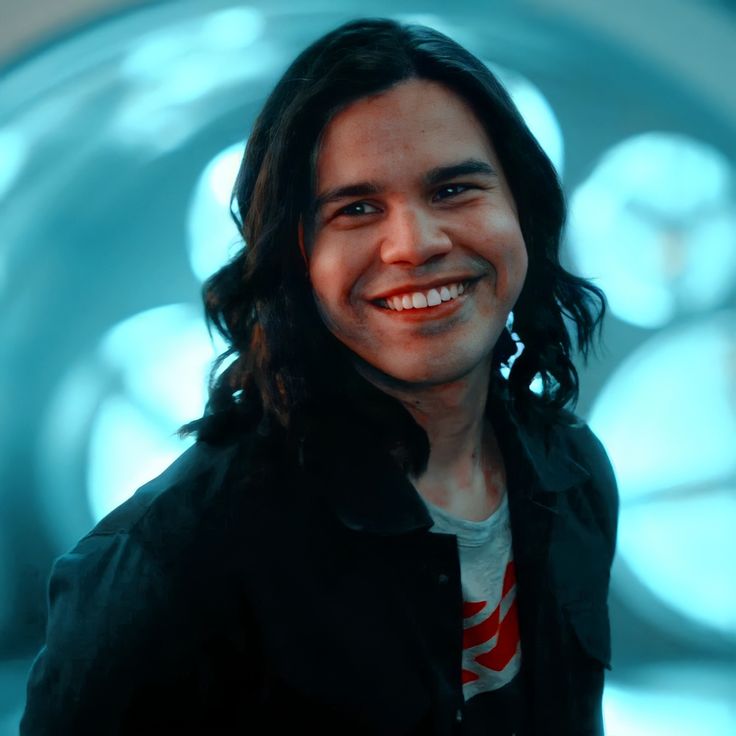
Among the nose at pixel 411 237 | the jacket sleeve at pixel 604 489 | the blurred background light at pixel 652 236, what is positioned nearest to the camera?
the nose at pixel 411 237

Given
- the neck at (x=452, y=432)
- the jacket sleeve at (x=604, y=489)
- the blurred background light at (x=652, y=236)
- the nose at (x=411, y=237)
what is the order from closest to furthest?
the nose at (x=411, y=237) < the neck at (x=452, y=432) < the jacket sleeve at (x=604, y=489) < the blurred background light at (x=652, y=236)

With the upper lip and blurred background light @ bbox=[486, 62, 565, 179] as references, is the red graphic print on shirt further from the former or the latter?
blurred background light @ bbox=[486, 62, 565, 179]

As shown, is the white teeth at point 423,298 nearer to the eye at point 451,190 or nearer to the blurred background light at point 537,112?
the eye at point 451,190

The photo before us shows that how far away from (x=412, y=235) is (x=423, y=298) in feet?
0.19

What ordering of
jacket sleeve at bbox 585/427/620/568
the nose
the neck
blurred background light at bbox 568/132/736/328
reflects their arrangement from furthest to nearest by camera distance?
blurred background light at bbox 568/132/736/328 < jacket sleeve at bbox 585/427/620/568 < the neck < the nose

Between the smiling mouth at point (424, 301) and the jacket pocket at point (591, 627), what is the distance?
392mm

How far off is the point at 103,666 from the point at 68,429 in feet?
1.14

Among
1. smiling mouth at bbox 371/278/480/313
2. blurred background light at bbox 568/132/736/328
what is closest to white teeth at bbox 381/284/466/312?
smiling mouth at bbox 371/278/480/313

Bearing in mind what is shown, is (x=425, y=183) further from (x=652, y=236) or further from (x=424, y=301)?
(x=652, y=236)

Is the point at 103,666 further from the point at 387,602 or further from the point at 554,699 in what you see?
the point at 554,699

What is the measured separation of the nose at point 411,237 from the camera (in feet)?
2.62

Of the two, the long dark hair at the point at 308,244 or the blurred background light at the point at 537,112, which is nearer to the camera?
the long dark hair at the point at 308,244

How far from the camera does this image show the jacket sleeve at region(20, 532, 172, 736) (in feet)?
2.73

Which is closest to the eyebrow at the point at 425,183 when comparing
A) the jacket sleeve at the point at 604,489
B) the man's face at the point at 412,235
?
the man's face at the point at 412,235
